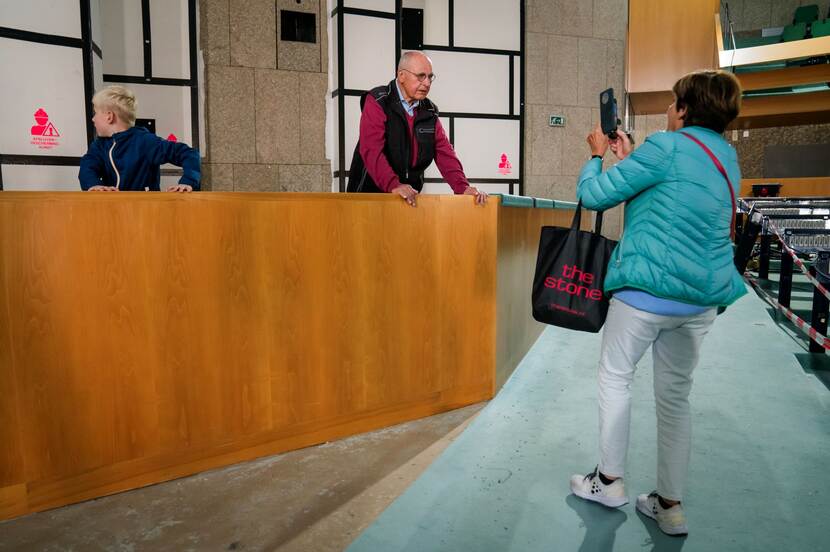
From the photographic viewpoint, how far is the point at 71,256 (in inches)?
64.6

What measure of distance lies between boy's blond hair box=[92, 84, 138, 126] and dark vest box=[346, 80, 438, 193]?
40.1 inches

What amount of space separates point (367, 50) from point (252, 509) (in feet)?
16.7

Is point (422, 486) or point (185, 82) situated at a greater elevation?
point (185, 82)

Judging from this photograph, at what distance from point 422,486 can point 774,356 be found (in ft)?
8.42

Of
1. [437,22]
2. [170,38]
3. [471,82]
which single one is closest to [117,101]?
[170,38]

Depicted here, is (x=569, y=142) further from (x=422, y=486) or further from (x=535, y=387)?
(x=422, y=486)

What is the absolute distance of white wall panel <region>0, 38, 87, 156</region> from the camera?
13.2 ft

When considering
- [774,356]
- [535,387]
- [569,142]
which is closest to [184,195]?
[535,387]

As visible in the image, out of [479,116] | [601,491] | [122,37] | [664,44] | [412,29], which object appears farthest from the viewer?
[664,44]

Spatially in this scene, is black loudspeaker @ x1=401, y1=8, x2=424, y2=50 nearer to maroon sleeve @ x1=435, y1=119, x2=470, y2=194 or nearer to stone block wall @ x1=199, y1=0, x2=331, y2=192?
stone block wall @ x1=199, y1=0, x2=331, y2=192

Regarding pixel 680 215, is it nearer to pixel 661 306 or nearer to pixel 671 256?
pixel 671 256

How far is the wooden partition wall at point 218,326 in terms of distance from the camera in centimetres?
162

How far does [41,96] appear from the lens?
4.18 metres

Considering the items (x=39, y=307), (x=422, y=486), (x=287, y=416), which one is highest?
(x=39, y=307)
